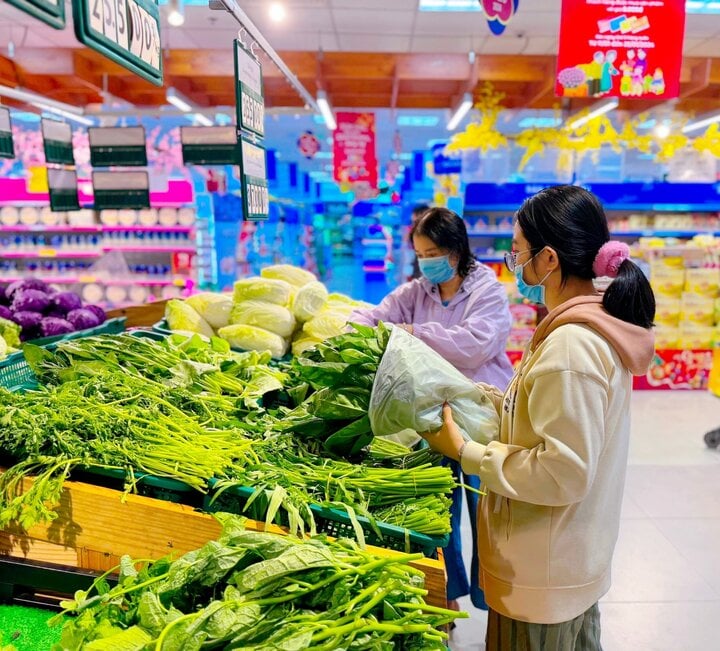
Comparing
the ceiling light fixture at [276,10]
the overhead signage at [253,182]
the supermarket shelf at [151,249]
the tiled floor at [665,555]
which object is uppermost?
the ceiling light fixture at [276,10]

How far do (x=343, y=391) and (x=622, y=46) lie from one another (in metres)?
3.80

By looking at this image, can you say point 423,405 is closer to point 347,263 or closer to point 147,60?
point 147,60

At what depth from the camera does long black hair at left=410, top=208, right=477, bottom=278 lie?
2695 mm

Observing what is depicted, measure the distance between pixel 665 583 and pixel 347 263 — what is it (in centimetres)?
1858

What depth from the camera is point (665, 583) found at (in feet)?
10.5

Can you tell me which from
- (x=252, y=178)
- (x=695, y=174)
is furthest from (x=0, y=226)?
(x=695, y=174)

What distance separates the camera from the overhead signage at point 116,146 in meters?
4.71

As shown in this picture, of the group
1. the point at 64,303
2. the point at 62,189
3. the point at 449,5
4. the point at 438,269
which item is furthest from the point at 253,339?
the point at 449,5

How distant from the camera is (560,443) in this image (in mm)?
1398

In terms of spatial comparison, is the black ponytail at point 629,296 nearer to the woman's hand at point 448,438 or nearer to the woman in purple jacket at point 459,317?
the woman's hand at point 448,438

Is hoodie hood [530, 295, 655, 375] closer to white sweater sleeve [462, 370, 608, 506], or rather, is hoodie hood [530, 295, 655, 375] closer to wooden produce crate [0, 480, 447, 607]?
white sweater sleeve [462, 370, 608, 506]

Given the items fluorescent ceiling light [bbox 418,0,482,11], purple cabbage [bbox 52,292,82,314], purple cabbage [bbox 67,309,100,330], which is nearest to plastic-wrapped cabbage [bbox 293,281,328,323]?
purple cabbage [bbox 67,309,100,330]

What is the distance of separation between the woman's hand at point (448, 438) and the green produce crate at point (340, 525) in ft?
0.77

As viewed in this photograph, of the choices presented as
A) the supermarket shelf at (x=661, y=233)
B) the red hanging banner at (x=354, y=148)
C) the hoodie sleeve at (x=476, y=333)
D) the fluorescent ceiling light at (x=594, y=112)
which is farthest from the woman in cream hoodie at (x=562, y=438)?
the red hanging banner at (x=354, y=148)
